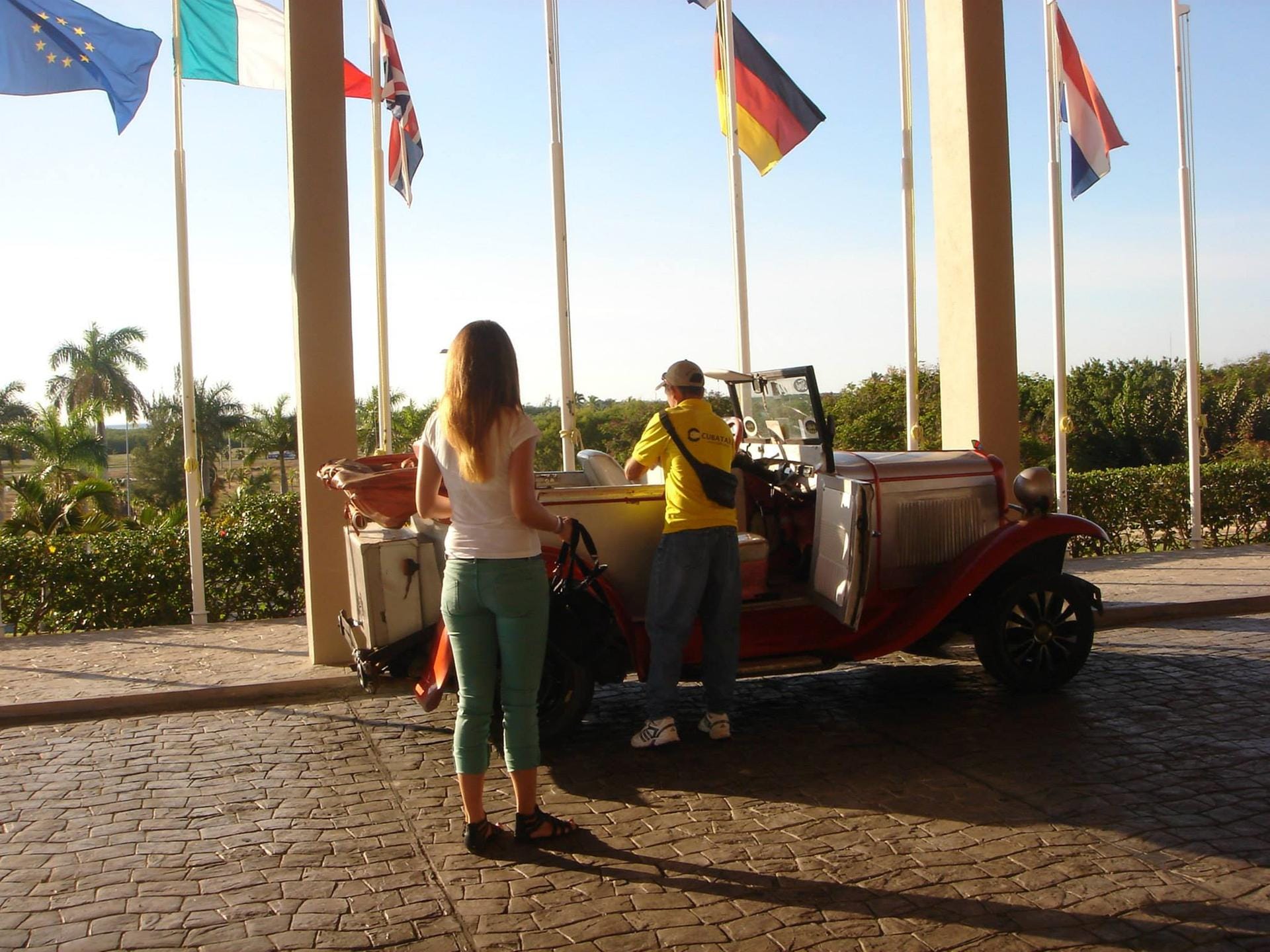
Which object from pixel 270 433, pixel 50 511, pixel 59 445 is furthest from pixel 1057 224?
pixel 270 433

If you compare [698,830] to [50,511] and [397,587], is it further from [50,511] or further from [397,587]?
[50,511]

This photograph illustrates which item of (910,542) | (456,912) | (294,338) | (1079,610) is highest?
(294,338)

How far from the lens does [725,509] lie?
5.67 metres

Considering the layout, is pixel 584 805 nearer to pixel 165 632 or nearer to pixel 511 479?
pixel 511 479

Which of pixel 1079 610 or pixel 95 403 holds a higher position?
pixel 95 403

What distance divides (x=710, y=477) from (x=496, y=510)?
163 centimetres

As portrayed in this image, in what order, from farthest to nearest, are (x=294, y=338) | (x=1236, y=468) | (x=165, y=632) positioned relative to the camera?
(x=1236, y=468)
(x=165, y=632)
(x=294, y=338)

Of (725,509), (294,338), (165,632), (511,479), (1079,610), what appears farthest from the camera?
(165,632)

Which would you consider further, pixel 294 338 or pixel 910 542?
pixel 294 338

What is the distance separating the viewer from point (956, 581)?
628 cm

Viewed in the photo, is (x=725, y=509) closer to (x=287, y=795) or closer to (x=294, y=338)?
(x=287, y=795)

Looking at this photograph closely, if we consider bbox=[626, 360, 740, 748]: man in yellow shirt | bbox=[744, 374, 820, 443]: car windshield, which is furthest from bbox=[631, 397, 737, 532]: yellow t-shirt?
bbox=[744, 374, 820, 443]: car windshield

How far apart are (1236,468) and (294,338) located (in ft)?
39.0

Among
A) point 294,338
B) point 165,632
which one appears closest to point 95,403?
point 165,632
